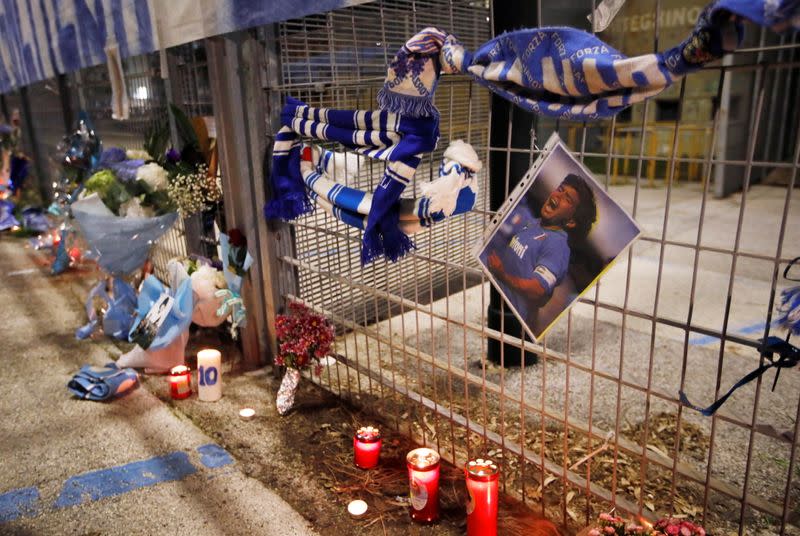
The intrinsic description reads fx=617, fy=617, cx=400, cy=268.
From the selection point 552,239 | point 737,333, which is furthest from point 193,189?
point 737,333

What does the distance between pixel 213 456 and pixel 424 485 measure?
1129 mm

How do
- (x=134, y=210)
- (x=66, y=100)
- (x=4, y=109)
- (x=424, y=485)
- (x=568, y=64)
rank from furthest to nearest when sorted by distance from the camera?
1. (x=4, y=109)
2. (x=66, y=100)
3. (x=134, y=210)
4. (x=424, y=485)
5. (x=568, y=64)

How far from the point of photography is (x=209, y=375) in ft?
11.1

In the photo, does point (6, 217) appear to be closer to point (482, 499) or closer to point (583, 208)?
point (482, 499)

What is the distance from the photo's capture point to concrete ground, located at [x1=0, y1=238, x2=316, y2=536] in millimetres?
2453

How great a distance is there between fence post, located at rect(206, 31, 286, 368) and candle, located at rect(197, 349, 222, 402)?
39cm

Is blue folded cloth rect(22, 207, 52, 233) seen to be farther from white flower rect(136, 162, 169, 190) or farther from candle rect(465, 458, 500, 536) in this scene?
candle rect(465, 458, 500, 536)

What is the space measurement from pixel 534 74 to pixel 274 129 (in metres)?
1.83

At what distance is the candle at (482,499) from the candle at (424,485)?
19 centimetres

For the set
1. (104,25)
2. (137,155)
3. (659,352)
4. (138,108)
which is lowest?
(659,352)

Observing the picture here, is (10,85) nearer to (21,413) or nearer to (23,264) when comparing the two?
(23,264)

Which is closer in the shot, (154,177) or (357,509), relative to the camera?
(357,509)

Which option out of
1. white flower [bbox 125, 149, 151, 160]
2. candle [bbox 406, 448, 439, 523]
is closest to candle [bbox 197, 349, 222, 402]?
candle [bbox 406, 448, 439, 523]

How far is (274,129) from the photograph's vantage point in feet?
10.8
